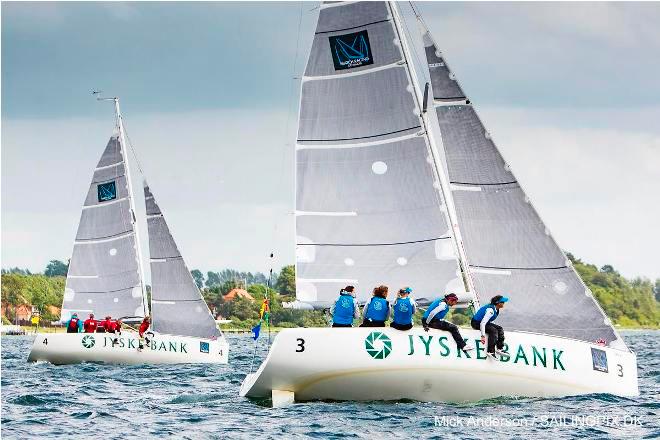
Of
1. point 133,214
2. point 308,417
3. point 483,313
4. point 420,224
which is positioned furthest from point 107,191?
point 308,417

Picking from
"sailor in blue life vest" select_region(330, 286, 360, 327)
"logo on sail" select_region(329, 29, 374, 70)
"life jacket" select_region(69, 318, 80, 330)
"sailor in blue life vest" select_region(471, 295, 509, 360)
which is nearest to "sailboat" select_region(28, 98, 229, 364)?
"life jacket" select_region(69, 318, 80, 330)

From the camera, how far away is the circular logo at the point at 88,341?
40.6 meters

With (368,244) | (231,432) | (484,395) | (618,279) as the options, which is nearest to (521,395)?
(484,395)

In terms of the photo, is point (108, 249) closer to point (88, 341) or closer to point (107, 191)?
point (107, 191)

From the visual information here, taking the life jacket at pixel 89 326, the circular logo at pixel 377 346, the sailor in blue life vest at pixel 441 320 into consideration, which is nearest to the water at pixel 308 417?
the circular logo at pixel 377 346

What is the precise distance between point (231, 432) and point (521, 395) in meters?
6.05

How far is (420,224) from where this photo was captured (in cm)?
2333

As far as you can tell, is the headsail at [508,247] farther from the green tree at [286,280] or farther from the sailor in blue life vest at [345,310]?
the green tree at [286,280]

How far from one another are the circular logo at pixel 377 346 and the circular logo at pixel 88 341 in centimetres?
2209

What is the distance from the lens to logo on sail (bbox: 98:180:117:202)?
45.8 meters

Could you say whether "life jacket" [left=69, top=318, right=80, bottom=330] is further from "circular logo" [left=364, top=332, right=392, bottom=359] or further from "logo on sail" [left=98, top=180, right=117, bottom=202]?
"circular logo" [left=364, top=332, right=392, bottom=359]

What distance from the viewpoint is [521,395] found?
21250 mm

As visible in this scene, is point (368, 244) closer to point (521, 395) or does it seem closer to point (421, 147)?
point (421, 147)

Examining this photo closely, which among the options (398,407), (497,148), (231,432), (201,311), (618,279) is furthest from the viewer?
(618,279)
